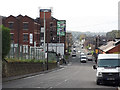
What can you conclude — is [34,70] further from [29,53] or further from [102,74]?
[102,74]

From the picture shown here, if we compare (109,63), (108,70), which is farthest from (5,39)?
(108,70)

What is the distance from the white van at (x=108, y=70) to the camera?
75.3 feet

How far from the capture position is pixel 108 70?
23.1m

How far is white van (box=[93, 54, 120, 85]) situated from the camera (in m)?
23.0

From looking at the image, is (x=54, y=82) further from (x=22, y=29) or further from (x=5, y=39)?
(x=22, y=29)

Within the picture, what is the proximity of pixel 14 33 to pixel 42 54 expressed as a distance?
2922cm

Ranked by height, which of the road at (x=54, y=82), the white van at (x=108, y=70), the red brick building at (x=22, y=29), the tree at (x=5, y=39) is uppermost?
the red brick building at (x=22, y=29)

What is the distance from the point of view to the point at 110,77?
23.0m

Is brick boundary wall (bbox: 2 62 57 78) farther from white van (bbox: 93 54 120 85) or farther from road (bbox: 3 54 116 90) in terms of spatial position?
white van (bbox: 93 54 120 85)

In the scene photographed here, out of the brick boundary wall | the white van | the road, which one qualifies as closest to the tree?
the brick boundary wall

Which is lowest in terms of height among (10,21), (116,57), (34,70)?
(34,70)

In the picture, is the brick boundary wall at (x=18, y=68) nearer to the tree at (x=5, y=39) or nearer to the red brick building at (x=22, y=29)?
the tree at (x=5, y=39)

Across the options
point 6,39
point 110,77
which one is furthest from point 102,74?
point 6,39

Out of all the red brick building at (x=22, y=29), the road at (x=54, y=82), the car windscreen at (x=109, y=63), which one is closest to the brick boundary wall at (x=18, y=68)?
the road at (x=54, y=82)
